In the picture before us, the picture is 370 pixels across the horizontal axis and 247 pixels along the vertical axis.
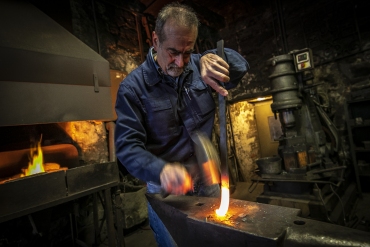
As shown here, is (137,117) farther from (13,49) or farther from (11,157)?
(11,157)

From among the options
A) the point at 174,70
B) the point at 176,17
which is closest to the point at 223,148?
the point at 174,70

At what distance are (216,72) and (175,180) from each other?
615 mm

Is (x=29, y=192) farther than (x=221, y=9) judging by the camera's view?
No

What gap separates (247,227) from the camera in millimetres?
791

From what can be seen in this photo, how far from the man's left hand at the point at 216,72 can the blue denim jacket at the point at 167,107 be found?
1.22 feet

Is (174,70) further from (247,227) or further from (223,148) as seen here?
(247,227)

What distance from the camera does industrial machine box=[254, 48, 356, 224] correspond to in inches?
128

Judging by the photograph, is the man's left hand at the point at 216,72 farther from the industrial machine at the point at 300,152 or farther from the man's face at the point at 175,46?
the industrial machine at the point at 300,152

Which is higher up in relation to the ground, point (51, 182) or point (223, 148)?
point (223, 148)

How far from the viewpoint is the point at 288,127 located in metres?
3.67

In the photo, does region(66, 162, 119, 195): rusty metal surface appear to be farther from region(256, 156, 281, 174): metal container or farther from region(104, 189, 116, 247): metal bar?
region(256, 156, 281, 174): metal container

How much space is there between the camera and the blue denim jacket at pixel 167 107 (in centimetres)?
145

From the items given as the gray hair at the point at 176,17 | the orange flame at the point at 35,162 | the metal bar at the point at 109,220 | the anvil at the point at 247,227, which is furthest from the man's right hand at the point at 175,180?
the orange flame at the point at 35,162

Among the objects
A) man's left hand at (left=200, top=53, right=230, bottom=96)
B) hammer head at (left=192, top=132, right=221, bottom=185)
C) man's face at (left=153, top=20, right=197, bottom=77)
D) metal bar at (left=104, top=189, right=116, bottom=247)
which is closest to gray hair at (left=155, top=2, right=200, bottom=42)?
man's face at (left=153, top=20, right=197, bottom=77)
